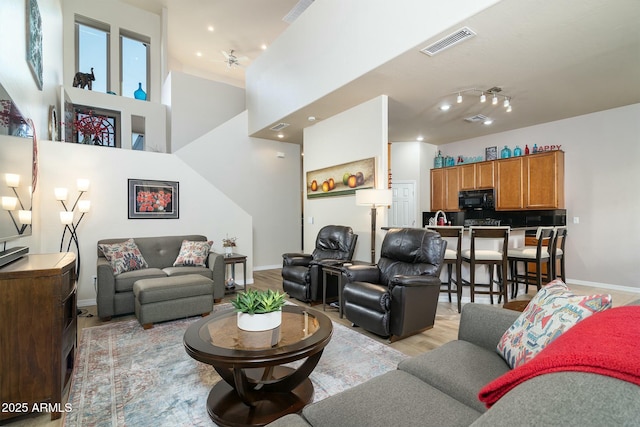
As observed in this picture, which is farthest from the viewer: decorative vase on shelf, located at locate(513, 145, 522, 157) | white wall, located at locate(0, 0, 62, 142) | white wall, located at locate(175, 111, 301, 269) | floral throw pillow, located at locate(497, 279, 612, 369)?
white wall, located at locate(175, 111, 301, 269)

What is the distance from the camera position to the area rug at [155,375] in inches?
75.2

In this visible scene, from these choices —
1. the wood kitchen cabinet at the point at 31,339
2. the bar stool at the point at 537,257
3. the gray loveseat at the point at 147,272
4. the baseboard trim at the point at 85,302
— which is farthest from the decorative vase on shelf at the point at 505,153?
the baseboard trim at the point at 85,302

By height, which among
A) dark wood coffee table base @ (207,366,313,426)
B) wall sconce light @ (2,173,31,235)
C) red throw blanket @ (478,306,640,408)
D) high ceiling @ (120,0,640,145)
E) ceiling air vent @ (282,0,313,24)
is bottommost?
dark wood coffee table base @ (207,366,313,426)

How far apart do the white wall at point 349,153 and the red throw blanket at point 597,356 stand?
394cm

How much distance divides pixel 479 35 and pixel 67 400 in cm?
460

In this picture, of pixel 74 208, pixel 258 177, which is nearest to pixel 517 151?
pixel 258 177

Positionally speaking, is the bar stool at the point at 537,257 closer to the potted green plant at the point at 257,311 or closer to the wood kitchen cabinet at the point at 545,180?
the wood kitchen cabinet at the point at 545,180

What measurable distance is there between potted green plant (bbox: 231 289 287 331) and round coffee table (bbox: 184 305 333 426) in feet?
0.16

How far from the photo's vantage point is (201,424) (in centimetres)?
181

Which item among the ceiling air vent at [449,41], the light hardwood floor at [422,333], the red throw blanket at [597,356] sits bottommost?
the light hardwood floor at [422,333]

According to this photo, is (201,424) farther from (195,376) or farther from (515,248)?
(515,248)

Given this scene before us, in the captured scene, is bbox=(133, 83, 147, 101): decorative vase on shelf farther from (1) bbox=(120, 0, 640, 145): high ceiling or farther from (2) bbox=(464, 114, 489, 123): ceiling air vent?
(2) bbox=(464, 114, 489, 123): ceiling air vent

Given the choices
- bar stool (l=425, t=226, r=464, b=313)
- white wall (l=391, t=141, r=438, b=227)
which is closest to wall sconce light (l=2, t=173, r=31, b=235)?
bar stool (l=425, t=226, r=464, b=313)

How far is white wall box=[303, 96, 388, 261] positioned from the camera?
15.1 ft
